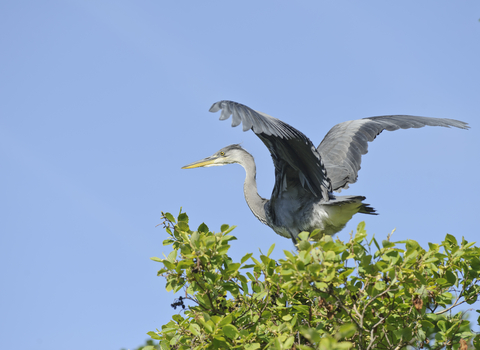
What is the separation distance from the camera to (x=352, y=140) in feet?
24.5

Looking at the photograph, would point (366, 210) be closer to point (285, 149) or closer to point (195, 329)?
point (285, 149)

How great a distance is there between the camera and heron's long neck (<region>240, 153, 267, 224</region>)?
726 centimetres

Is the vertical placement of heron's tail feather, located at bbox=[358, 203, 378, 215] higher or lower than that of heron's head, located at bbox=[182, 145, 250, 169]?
lower

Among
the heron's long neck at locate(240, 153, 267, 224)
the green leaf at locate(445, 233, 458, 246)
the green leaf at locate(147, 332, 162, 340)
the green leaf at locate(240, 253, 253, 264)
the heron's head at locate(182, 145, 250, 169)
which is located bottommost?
the green leaf at locate(445, 233, 458, 246)

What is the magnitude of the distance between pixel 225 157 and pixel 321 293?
15.3 feet

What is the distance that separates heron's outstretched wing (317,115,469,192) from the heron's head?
117cm

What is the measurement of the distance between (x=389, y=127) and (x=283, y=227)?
2152 mm

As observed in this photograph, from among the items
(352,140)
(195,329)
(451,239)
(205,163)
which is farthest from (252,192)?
(195,329)

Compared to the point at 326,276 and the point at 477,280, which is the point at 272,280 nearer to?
the point at 326,276

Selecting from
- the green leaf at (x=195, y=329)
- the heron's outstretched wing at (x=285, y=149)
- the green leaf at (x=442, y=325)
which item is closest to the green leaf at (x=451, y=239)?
the green leaf at (x=442, y=325)

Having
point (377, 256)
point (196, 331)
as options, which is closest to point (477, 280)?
point (377, 256)

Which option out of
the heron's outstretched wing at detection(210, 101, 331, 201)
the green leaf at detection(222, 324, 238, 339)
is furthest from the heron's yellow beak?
the green leaf at detection(222, 324, 238, 339)

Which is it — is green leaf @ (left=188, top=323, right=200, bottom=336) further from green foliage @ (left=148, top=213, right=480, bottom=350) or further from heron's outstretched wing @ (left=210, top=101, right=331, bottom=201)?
heron's outstretched wing @ (left=210, top=101, right=331, bottom=201)

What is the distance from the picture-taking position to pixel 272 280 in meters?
3.74
